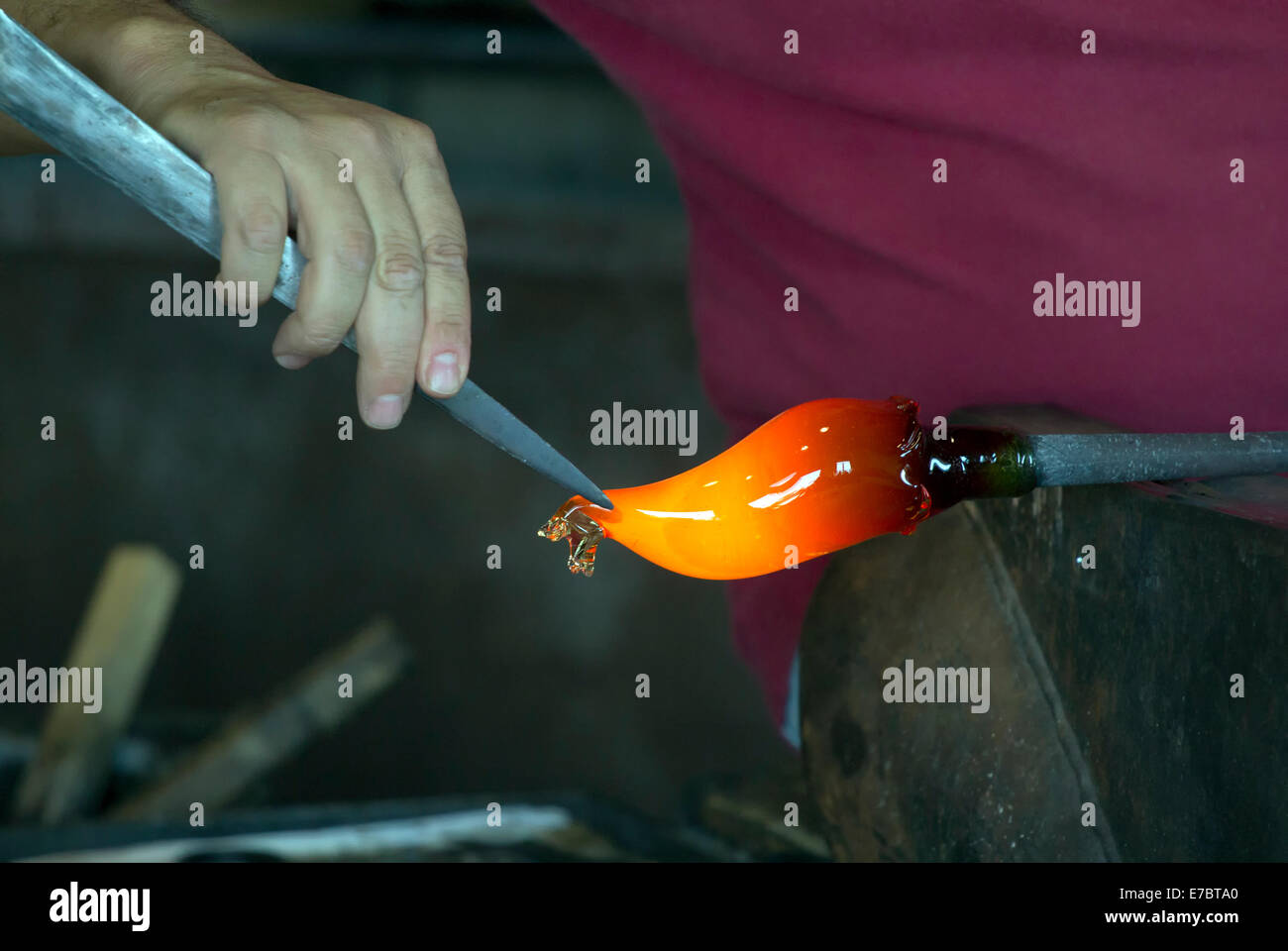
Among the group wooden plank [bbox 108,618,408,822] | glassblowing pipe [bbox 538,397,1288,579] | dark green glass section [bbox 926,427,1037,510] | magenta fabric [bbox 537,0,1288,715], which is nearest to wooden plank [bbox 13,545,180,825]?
wooden plank [bbox 108,618,408,822]

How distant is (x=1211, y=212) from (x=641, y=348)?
2039 millimetres

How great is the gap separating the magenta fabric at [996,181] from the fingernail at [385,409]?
0.46 m

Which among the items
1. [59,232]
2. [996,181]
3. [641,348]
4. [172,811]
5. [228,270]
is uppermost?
[59,232]

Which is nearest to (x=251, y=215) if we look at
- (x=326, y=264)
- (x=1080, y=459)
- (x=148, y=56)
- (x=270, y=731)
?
(x=326, y=264)

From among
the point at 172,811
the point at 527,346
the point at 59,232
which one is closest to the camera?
the point at 172,811

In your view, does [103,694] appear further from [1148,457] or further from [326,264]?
[1148,457]

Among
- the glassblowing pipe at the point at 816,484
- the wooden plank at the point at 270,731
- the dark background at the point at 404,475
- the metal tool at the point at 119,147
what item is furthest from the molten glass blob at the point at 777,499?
the dark background at the point at 404,475

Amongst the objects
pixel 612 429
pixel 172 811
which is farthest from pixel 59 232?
pixel 172 811

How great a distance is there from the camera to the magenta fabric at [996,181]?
0.73 m

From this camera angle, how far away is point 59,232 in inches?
99.8

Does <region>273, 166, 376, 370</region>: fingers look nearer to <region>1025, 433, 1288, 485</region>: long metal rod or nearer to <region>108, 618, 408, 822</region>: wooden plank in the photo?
<region>1025, 433, 1288, 485</region>: long metal rod

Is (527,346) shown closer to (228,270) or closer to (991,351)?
(991,351)

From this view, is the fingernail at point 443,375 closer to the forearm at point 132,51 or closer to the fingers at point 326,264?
the fingers at point 326,264

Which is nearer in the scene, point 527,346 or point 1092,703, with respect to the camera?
point 1092,703
